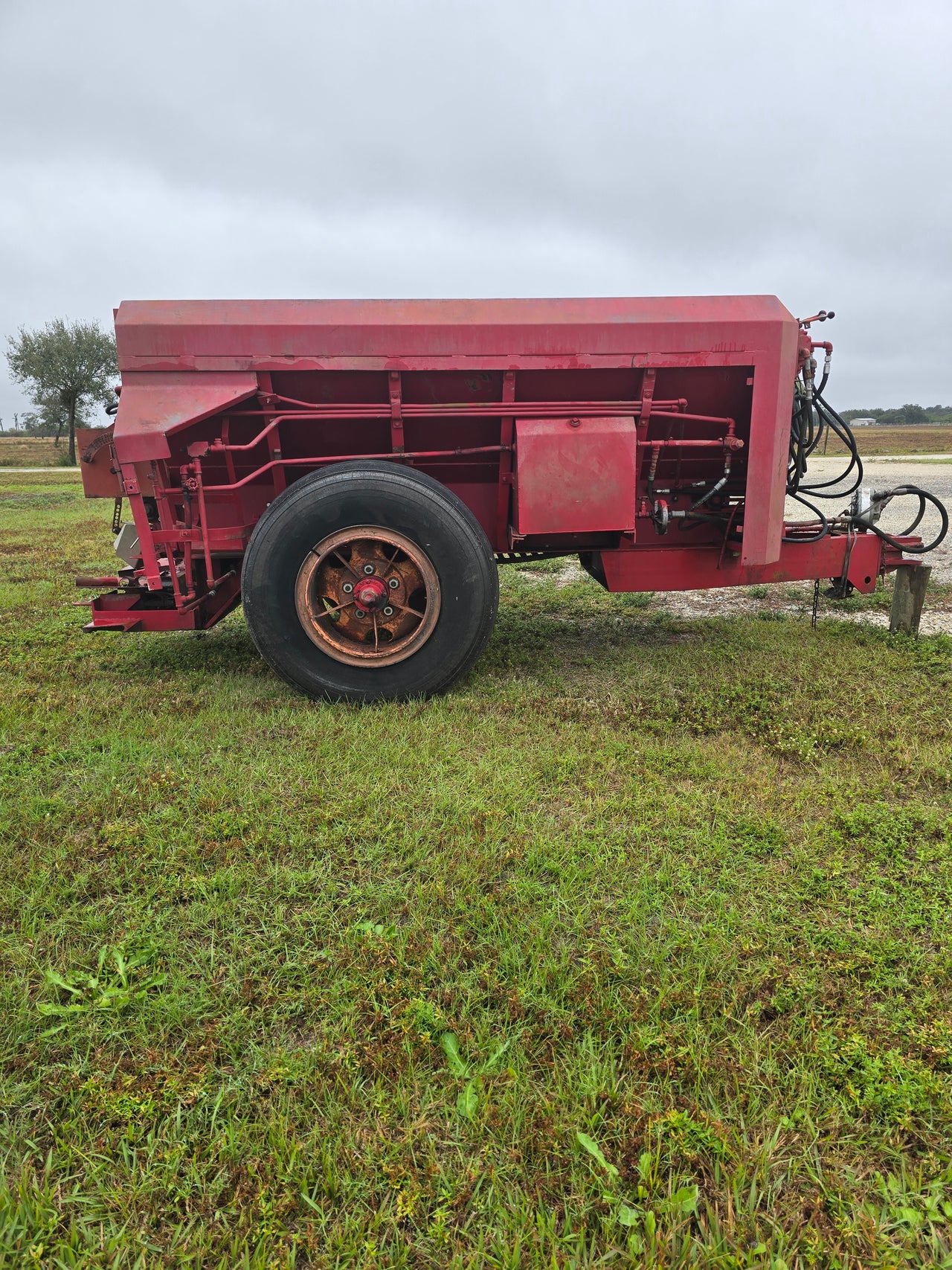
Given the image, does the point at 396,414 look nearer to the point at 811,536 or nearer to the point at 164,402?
the point at 164,402

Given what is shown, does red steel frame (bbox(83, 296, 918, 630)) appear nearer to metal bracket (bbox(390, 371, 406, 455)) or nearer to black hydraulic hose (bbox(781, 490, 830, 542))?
metal bracket (bbox(390, 371, 406, 455))

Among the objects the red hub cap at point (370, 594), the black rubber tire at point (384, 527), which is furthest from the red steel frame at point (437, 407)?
the red hub cap at point (370, 594)

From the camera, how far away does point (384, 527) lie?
12.3 feet

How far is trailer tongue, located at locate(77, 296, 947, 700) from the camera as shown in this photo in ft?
12.2

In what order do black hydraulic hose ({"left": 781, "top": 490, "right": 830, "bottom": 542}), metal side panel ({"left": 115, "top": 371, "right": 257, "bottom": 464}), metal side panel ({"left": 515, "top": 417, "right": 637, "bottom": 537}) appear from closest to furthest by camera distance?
1. metal side panel ({"left": 115, "top": 371, "right": 257, "bottom": 464})
2. metal side panel ({"left": 515, "top": 417, "right": 637, "bottom": 537})
3. black hydraulic hose ({"left": 781, "top": 490, "right": 830, "bottom": 542})

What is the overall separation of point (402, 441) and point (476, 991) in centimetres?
296

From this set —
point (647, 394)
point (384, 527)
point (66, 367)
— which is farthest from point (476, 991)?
point (66, 367)

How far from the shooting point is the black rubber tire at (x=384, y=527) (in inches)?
146

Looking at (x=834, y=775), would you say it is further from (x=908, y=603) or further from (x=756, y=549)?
(x=908, y=603)

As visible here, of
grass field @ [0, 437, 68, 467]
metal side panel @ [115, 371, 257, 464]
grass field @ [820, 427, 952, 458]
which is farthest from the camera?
grass field @ [0, 437, 68, 467]

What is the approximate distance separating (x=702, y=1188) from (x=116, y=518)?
14.6 ft

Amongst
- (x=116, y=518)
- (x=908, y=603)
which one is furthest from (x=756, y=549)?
(x=116, y=518)

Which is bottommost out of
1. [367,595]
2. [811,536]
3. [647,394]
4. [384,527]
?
[367,595]

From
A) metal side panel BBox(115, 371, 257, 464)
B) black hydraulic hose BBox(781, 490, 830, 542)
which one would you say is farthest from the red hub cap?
black hydraulic hose BBox(781, 490, 830, 542)
